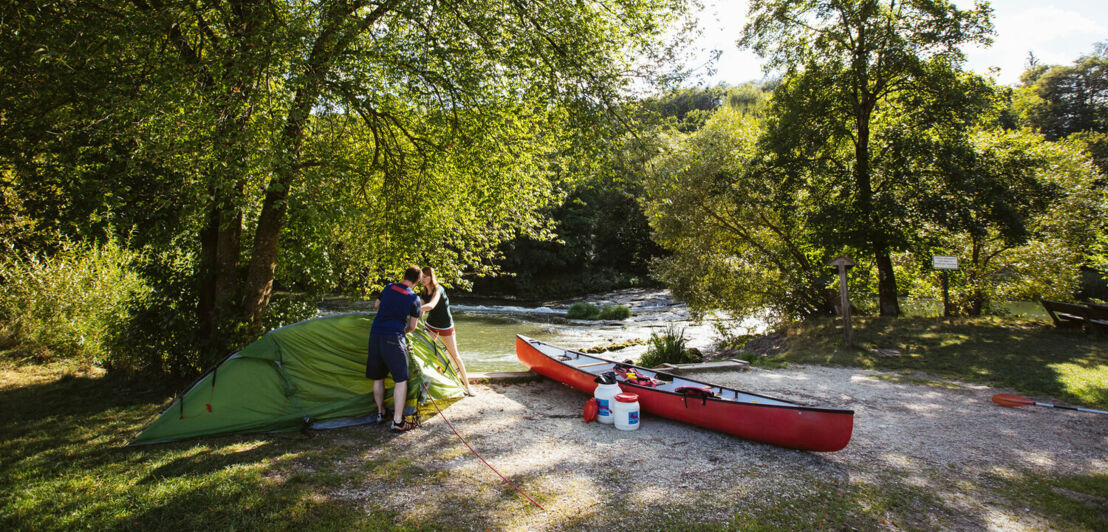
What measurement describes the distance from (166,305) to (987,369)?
14.4m

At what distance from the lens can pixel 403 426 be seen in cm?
565

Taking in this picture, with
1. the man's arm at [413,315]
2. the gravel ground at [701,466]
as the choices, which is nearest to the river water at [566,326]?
the man's arm at [413,315]

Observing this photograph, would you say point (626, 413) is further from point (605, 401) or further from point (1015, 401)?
point (1015, 401)

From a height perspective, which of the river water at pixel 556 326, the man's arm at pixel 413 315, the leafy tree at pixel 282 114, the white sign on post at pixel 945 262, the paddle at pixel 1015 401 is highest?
the leafy tree at pixel 282 114

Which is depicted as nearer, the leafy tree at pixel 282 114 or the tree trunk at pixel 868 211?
the leafy tree at pixel 282 114

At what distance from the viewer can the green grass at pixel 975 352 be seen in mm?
8086

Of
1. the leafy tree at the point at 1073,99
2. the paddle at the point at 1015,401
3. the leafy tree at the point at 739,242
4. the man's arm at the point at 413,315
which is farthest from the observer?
the leafy tree at the point at 1073,99

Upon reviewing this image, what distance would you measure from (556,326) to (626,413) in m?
14.4

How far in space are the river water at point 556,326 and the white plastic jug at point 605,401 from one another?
562 cm

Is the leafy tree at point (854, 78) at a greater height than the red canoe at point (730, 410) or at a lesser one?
greater

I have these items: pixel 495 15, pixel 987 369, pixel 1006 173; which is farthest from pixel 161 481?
pixel 1006 173

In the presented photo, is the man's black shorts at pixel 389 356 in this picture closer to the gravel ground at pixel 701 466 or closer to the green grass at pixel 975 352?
the gravel ground at pixel 701 466

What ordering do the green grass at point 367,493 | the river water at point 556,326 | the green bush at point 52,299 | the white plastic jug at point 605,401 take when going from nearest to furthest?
1. the green grass at point 367,493
2. the white plastic jug at point 605,401
3. the green bush at point 52,299
4. the river water at point 556,326

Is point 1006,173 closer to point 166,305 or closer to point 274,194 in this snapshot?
point 274,194
